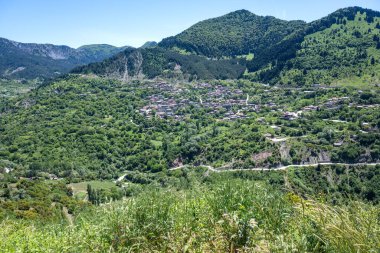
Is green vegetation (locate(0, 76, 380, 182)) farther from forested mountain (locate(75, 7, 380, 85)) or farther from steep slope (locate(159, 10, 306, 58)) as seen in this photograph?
steep slope (locate(159, 10, 306, 58))

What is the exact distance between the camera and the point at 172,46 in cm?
17175

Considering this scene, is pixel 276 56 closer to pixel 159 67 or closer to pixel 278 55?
pixel 278 55

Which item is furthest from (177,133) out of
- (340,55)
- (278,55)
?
(278,55)

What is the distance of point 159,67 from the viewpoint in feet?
446

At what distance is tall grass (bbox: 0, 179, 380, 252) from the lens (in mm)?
4105

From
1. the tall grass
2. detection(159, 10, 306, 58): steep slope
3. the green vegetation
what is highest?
detection(159, 10, 306, 58): steep slope

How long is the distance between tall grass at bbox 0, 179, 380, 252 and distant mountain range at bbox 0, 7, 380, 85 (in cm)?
9147

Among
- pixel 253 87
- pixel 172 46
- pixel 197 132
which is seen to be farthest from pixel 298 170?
pixel 172 46

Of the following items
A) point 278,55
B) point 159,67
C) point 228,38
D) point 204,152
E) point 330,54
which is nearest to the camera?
point 204,152

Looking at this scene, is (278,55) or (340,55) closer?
(340,55)

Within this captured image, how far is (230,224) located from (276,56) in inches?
5339

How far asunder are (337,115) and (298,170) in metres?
27.1

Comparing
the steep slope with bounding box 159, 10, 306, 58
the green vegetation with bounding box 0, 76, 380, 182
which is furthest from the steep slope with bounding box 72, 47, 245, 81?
the green vegetation with bounding box 0, 76, 380, 182

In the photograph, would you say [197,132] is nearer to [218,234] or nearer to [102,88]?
[102,88]
